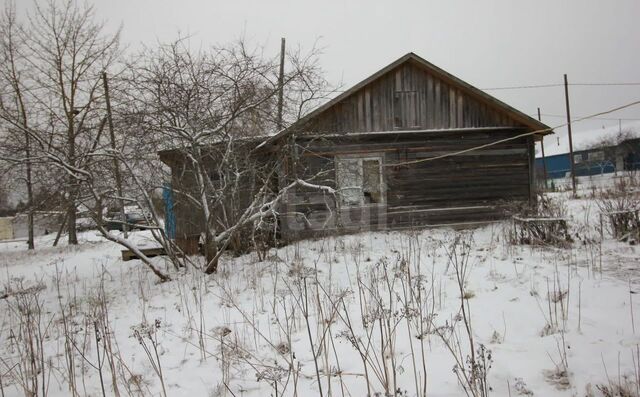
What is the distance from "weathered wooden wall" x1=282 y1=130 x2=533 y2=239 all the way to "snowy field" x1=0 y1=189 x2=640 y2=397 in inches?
174

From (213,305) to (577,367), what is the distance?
149 inches

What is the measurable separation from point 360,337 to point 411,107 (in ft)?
30.4

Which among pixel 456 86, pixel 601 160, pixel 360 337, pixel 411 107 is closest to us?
pixel 360 337

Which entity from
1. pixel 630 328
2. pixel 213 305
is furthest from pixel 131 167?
pixel 630 328

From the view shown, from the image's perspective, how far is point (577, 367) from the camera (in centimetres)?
242

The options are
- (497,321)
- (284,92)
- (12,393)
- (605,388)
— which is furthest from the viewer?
(284,92)

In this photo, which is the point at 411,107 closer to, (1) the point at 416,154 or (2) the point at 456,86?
(1) the point at 416,154

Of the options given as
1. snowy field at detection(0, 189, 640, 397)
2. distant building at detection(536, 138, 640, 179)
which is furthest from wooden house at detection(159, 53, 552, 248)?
distant building at detection(536, 138, 640, 179)

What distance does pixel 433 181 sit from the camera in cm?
1091

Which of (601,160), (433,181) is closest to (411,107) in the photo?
(433,181)

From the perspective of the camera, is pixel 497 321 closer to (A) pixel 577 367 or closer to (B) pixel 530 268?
(A) pixel 577 367

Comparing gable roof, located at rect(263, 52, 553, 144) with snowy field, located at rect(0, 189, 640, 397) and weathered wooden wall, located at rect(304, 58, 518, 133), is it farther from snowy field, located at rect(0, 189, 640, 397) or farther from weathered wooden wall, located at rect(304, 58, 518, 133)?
snowy field, located at rect(0, 189, 640, 397)

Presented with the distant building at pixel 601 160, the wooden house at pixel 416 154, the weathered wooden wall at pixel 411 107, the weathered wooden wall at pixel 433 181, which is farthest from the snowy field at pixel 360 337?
the distant building at pixel 601 160

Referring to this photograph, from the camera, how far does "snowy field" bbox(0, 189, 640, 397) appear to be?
2361mm
